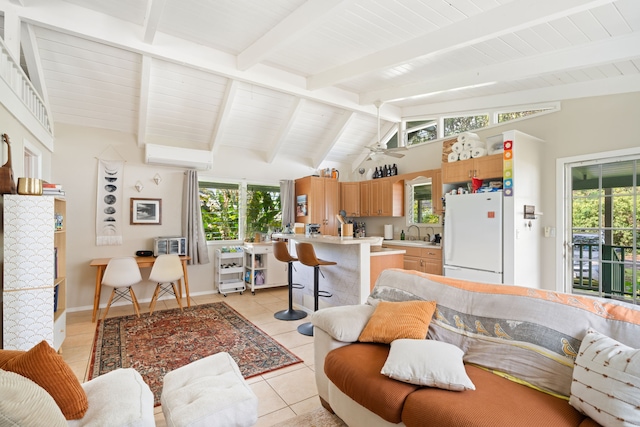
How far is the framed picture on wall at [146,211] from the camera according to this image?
504 cm

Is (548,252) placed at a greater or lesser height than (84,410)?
greater

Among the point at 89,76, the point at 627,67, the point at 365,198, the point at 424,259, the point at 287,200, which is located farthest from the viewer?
the point at 365,198

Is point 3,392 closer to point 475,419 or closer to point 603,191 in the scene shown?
point 475,419

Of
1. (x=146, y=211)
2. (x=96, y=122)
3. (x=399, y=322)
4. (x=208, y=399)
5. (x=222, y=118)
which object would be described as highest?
(x=222, y=118)

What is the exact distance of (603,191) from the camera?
3857 millimetres

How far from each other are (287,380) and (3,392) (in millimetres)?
2071

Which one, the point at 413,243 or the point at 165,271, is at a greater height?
the point at 413,243

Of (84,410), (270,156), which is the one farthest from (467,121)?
(84,410)

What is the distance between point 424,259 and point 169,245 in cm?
412

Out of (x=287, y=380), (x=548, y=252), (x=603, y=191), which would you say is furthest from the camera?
(x=548, y=252)

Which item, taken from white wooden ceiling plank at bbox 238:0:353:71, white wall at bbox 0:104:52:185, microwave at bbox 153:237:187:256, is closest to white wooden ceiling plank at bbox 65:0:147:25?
white wooden ceiling plank at bbox 238:0:353:71

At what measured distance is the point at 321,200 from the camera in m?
6.45

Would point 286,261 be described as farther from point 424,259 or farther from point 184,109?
point 184,109

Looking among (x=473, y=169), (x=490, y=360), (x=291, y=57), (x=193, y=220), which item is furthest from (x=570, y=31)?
(x=193, y=220)
